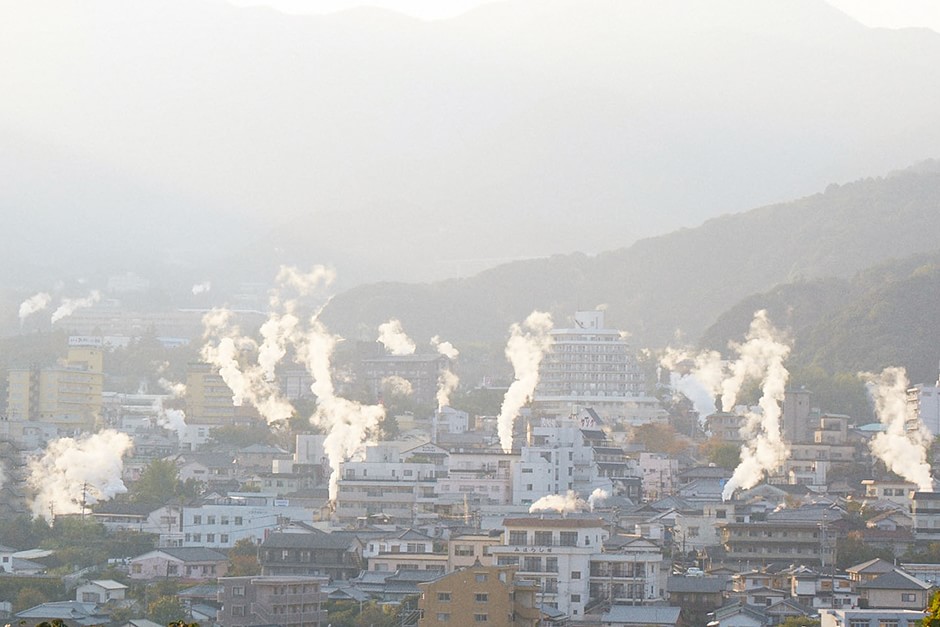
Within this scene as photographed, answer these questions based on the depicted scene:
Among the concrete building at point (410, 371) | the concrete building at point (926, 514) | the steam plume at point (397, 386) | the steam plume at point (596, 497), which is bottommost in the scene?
the concrete building at point (926, 514)

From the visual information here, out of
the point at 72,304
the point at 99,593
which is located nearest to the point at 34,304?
the point at 72,304

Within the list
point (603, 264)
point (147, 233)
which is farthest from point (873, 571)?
point (147, 233)

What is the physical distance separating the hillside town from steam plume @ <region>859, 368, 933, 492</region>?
0.16 metres

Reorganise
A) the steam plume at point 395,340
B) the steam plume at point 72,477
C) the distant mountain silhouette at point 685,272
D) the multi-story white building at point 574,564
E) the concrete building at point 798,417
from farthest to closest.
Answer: the distant mountain silhouette at point 685,272
the steam plume at point 395,340
the concrete building at point 798,417
the steam plume at point 72,477
the multi-story white building at point 574,564

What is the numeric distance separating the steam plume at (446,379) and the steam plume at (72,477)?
43.2ft

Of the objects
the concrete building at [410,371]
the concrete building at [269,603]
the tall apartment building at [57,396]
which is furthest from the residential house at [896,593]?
the concrete building at [410,371]

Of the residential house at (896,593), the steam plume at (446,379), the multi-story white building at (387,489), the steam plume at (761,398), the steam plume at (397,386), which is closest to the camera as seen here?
the residential house at (896,593)

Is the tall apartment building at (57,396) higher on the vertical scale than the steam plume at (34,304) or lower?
lower

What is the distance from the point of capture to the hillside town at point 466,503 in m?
37.2

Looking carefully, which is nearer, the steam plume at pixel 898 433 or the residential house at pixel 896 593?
the residential house at pixel 896 593

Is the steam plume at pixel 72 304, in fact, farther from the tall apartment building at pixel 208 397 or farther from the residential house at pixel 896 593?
the residential house at pixel 896 593

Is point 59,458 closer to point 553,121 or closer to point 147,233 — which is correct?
point 147,233

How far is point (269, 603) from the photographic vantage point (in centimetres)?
3609

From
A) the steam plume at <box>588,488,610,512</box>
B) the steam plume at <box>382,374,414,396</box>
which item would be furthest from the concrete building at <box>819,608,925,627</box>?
the steam plume at <box>382,374,414,396</box>
